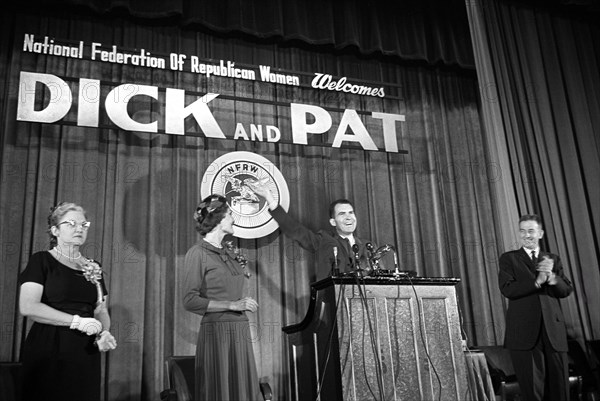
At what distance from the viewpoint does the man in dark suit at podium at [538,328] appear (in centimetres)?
388

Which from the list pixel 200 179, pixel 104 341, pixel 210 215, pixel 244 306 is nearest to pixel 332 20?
pixel 200 179

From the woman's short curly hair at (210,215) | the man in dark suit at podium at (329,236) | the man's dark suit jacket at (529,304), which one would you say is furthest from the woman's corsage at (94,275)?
the man's dark suit jacket at (529,304)

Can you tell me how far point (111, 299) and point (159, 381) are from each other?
70 cm

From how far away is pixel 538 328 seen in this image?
3924 millimetres

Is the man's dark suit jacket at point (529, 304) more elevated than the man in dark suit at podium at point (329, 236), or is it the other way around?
the man in dark suit at podium at point (329, 236)

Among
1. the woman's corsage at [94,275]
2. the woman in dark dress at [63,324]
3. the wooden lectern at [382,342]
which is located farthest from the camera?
the wooden lectern at [382,342]

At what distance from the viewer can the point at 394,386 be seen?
3279 millimetres

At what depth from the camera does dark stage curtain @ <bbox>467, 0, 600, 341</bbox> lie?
5.64m

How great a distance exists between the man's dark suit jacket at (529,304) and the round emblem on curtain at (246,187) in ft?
6.31

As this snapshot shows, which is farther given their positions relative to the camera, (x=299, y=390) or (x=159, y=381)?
(x=159, y=381)

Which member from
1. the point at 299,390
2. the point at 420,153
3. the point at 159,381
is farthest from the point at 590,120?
the point at 159,381

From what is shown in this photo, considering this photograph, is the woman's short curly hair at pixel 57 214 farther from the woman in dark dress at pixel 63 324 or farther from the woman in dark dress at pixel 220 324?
the woman in dark dress at pixel 220 324

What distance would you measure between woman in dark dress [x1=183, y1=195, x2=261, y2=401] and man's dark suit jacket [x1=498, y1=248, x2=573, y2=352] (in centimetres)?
185

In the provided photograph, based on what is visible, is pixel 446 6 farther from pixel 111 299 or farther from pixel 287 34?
pixel 111 299
